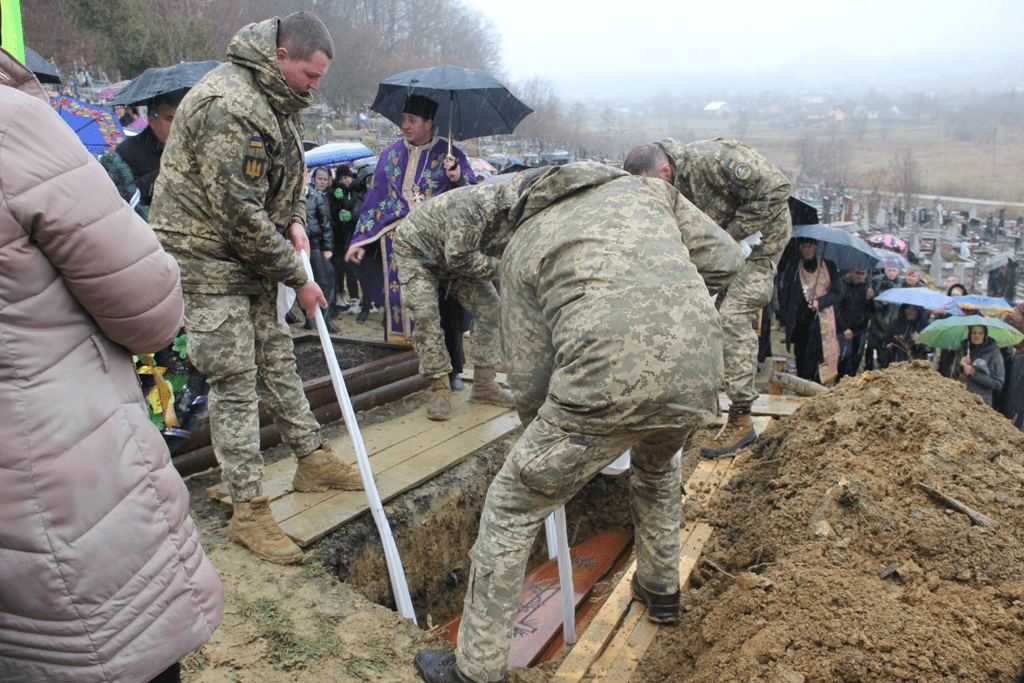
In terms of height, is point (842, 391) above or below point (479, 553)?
below

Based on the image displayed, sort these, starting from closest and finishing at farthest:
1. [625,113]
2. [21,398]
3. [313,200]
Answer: [21,398], [313,200], [625,113]

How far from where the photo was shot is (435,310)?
4.29 meters

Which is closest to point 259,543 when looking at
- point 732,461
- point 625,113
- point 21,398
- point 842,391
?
point 21,398

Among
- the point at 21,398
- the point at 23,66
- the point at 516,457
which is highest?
the point at 23,66

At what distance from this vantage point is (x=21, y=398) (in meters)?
1.16

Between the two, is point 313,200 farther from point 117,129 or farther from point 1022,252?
point 1022,252

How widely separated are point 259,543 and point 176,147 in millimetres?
1617

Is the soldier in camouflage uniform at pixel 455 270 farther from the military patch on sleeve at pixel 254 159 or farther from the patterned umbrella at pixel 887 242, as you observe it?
the patterned umbrella at pixel 887 242

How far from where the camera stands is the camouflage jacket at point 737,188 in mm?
4027

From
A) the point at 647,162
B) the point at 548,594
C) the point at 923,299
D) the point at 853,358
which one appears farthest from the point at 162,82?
the point at 853,358

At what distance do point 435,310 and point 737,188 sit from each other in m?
2.02

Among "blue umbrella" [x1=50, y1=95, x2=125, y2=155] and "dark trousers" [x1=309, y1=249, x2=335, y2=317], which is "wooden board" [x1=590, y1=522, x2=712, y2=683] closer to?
"dark trousers" [x1=309, y1=249, x2=335, y2=317]

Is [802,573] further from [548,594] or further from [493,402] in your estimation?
[493,402]

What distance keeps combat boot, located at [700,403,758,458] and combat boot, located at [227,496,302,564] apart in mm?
2526
